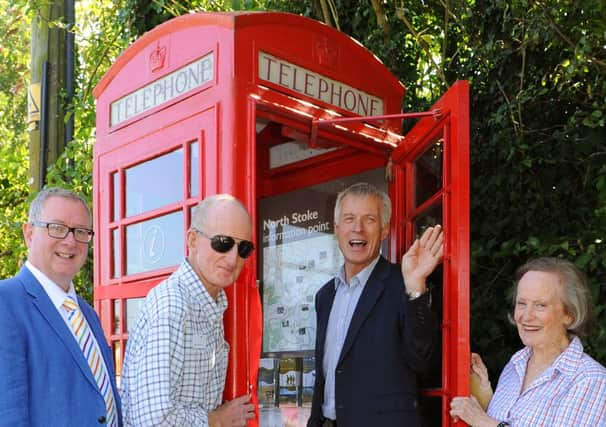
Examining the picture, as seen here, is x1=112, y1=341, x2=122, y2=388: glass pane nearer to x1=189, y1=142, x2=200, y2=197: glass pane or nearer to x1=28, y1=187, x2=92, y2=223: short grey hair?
x1=189, y1=142, x2=200, y2=197: glass pane

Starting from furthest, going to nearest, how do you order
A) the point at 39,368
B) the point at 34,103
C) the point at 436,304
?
the point at 34,103, the point at 436,304, the point at 39,368

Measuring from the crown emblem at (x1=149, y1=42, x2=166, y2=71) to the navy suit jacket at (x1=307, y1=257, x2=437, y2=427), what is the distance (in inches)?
57.7

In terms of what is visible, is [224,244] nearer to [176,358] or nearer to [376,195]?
[176,358]

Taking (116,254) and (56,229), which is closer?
(56,229)

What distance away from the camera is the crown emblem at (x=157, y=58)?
3.81m

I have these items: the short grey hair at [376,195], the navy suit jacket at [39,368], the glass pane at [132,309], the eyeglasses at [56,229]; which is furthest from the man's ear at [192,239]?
the short grey hair at [376,195]

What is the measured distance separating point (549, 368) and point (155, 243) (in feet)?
6.07

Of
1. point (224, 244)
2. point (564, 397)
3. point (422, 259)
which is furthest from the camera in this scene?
point (422, 259)

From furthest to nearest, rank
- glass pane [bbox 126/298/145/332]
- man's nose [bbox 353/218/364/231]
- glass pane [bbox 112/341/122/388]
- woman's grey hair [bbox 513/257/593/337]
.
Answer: glass pane [bbox 112/341/122/388]
glass pane [bbox 126/298/145/332]
man's nose [bbox 353/218/364/231]
woman's grey hair [bbox 513/257/593/337]

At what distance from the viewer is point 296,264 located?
464cm

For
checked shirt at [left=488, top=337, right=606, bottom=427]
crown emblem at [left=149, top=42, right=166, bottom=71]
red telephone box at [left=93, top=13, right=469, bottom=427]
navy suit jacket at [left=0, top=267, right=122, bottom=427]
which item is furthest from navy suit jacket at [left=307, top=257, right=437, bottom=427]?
crown emblem at [left=149, top=42, right=166, bottom=71]

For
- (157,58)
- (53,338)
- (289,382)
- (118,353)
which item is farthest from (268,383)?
(53,338)

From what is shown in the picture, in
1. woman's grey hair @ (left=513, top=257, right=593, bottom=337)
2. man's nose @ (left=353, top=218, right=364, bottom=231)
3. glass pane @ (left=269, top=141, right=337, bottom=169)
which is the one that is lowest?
woman's grey hair @ (left=513, top=257, right=593, bottom=337)

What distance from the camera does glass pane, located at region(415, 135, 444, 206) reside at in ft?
11.6
